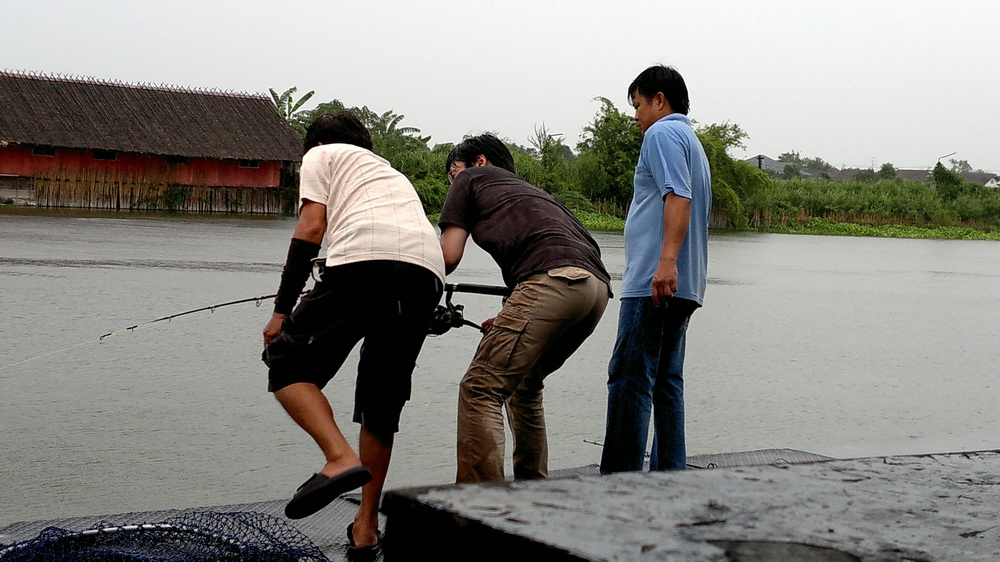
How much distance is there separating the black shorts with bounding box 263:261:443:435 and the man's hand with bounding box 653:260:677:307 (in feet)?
3.13

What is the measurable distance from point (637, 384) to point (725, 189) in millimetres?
52365

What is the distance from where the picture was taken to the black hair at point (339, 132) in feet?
13.3

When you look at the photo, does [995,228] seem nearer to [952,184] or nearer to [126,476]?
[952,184]

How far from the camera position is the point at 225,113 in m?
49.8

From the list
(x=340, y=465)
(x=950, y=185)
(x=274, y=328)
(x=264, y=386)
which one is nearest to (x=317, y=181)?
(x=274, y=328)

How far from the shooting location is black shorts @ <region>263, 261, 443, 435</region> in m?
3.64

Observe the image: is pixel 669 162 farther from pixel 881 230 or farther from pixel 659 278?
pixel 881 230

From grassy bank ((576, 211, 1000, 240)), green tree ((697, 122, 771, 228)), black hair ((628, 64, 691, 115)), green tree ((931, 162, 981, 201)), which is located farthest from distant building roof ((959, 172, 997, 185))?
black hair ((628, 64, 691, 115))

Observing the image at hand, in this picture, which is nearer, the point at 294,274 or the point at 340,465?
the point at 340,465

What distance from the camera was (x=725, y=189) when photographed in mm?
55375

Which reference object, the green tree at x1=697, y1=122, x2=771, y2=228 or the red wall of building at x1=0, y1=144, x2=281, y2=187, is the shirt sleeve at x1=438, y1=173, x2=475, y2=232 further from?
the green tree at x1=697, y1=122, x2=771, y2=228

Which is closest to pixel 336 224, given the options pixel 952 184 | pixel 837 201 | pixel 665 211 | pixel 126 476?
pixel 665 211

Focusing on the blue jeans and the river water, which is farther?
the river water

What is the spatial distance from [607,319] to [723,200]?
146 ft
